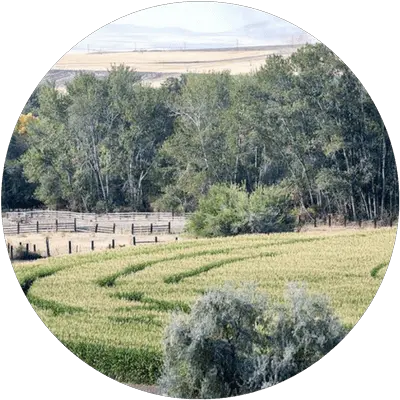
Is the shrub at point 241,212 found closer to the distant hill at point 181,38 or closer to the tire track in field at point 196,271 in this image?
the tire track in field at point 196,271

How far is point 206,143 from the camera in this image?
66.6ft

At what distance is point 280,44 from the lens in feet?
66.0

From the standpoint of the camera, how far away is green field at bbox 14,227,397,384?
20.0m

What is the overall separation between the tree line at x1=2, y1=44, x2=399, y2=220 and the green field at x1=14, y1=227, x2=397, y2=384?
401mm

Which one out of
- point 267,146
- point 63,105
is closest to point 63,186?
point 63,105

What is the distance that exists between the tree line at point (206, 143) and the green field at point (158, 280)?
40 cm

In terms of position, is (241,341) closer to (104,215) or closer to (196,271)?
(196,271)

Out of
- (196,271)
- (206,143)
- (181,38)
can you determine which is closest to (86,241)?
(196,271)

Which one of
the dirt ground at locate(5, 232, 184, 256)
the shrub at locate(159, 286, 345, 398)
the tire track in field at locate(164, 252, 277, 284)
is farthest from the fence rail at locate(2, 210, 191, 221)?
the shrub at locate(159, 286, 345, 398)

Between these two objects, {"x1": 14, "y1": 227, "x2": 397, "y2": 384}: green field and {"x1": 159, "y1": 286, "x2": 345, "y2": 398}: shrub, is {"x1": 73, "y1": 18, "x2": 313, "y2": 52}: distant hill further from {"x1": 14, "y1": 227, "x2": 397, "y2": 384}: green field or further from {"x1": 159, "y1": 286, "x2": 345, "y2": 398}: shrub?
{"x1": 159, "y1": 286, "x2": 345, "y2": 398}: shrub

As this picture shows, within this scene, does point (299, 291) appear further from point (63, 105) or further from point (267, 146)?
point (63, 105)

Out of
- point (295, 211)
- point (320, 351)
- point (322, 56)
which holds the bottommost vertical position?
point (320, 351)

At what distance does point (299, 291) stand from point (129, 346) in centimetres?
175

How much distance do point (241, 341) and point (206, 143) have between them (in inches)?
79.5
